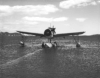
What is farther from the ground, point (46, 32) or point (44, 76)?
point (46, 32)

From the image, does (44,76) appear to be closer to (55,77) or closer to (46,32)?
(55,77)

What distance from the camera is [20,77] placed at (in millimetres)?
7590

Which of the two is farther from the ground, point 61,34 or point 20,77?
point 61,34

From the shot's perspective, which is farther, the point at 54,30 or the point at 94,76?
the point at 54,30

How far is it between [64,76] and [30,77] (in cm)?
194

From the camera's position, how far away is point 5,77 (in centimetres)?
758

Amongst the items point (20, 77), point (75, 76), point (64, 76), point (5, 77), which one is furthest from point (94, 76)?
point (5, 77)

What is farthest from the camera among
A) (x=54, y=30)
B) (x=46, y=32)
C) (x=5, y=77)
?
(x=54, y=30)

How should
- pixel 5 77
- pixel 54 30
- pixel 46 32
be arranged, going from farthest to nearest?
pixel 54 30, pixel 46 32, pixel 5 77

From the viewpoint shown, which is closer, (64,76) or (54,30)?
(64,76)

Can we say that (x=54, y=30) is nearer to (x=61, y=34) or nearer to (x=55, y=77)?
(x=61, y=34)

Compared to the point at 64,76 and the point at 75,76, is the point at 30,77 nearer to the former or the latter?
the point at 64,76

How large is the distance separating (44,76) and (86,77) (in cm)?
236

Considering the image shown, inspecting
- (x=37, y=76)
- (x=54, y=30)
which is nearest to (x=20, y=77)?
(x=37, y=76)
